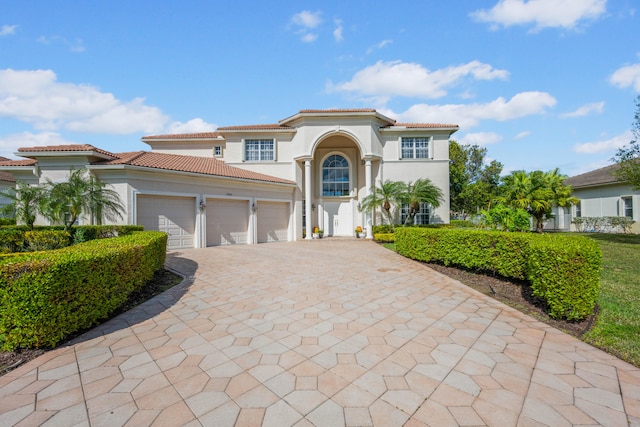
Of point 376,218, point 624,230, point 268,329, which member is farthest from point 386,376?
point 624,230

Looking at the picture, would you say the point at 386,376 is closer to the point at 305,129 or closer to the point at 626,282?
the point at 626,282

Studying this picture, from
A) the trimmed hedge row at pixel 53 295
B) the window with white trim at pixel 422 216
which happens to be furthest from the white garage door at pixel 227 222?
the window with white trim at pixel 422 216

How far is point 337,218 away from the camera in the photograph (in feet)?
66.7

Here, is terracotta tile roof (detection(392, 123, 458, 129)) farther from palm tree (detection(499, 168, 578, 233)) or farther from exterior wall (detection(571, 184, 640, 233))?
exterior wall (detection(571, 184, 640, 233))

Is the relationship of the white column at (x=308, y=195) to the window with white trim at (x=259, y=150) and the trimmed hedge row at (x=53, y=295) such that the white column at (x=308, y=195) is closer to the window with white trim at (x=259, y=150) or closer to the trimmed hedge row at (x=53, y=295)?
the window with white trim at (x=259, y=150)

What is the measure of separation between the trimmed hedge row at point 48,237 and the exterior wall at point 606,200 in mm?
30878

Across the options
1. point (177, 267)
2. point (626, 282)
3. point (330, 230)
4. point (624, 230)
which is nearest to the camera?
point (626, 282)

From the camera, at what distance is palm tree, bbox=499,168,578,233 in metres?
14.8

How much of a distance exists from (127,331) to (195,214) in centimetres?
1034

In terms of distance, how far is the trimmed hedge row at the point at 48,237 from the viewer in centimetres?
969

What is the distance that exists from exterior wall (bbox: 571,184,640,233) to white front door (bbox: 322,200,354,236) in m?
19.6

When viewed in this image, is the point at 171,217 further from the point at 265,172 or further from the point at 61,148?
the point at 265,172

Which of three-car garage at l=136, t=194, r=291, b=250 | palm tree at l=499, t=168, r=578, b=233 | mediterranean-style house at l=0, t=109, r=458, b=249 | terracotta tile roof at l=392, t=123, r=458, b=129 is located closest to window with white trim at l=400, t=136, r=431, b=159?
mediterranean-style house at l=0, t=109, r=458, b=249

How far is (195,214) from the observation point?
44.9 ft
